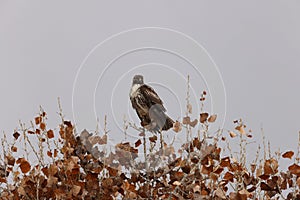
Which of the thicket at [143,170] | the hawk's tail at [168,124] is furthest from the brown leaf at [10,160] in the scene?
the hawk's tail at [168,124]

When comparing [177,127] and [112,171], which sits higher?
[177,127]

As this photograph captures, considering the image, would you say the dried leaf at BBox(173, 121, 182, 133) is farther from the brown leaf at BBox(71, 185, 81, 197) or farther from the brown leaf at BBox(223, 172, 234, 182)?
the brown leaf at BBox(71, 185, 81, 197)

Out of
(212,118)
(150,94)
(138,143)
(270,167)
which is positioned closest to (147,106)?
(150,94)

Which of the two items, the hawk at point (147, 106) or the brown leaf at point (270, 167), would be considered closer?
the brown leaf at point (270, 167)

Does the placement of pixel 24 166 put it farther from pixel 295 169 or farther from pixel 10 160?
pixel 295 169

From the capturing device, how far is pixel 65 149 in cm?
159

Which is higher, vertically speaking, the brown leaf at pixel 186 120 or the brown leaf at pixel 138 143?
the brown leaf at pixel 186 120

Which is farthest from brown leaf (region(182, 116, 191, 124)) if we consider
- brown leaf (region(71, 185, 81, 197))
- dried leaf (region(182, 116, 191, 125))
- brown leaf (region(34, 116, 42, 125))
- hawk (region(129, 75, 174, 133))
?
brown leaf (region(34, 116, 42, 125))

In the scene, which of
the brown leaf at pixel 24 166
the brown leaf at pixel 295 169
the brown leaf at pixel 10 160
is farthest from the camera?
the brown leaf at pixel 10 160

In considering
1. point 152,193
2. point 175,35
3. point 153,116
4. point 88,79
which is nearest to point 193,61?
point 175,35

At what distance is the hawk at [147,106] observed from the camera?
5.68 feet

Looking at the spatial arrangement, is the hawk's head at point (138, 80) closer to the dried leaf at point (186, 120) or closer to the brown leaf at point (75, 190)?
the dried leaf at point (186, 120)

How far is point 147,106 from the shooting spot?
1.72 metres

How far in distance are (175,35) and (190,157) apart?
0.46 metres
